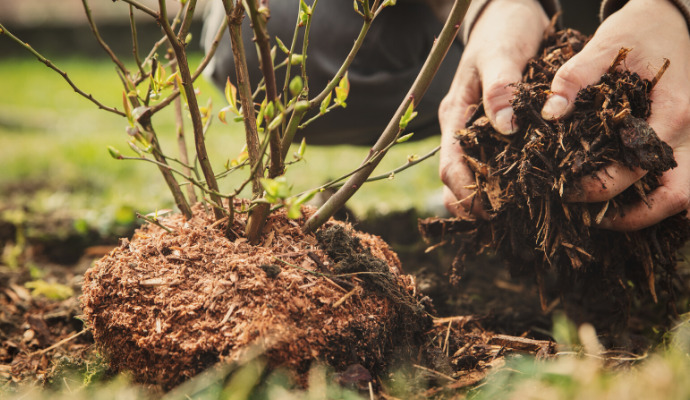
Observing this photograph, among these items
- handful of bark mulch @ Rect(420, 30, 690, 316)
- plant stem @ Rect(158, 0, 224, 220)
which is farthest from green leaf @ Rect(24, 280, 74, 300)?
handful of bark mulch @ Rect(420, 30, 690, 316)

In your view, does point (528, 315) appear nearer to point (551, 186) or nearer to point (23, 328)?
point (551, 186)

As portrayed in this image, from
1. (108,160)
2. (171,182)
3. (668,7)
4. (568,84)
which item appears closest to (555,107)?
(568,84)

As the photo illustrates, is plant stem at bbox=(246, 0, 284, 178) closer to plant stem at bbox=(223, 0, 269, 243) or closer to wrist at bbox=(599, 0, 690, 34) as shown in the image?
plant stem at bbox=(223, 0, 269, 243)

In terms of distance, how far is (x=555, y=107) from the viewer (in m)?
1.36

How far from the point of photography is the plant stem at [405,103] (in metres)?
1.20

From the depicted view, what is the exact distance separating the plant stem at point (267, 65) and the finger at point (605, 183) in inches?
31.4

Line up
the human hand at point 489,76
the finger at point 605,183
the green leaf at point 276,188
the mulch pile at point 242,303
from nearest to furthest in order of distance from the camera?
the green leaf at point 276,188, the mulch pile at point 242,303, the finger at point 605,183, the human hand at point 489,76

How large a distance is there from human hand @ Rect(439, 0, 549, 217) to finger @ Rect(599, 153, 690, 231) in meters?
0.39

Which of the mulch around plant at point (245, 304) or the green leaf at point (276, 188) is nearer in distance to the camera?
the green leaf at point (276, 188)

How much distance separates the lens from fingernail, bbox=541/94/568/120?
1359mm

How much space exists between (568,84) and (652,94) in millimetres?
285

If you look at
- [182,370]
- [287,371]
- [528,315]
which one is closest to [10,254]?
[182,370]

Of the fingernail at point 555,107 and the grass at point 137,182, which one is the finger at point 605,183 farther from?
the grass at point 137,182

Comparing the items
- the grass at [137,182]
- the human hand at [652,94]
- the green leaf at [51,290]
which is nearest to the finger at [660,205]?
the human hand at [652,94]
